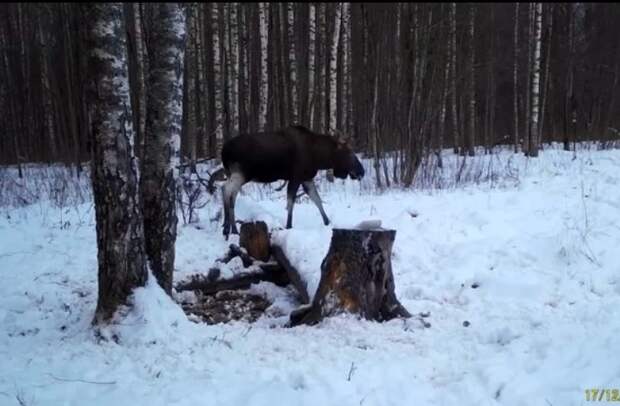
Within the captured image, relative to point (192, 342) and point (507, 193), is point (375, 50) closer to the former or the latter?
point (507, 193)

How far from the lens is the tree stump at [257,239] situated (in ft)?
24.1

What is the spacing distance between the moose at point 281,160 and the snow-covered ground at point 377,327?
1.20 feet

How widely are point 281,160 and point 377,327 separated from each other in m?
3.81

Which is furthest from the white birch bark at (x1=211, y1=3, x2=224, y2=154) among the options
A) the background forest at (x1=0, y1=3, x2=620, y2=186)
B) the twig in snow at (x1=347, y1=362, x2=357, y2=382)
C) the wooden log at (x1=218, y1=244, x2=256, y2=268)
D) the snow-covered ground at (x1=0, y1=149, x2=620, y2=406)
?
the twig in snow at (x1=347, y1=362, x2=357, y2=382)

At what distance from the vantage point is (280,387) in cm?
372

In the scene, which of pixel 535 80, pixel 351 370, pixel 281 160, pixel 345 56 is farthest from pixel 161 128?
pixel 535 80

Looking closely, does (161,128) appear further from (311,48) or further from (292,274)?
(311,48)

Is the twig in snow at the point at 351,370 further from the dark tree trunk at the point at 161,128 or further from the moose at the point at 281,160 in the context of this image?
the moose at the point at 281,160

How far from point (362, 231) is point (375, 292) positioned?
58cm

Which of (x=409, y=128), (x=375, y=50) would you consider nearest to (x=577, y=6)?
(x=375, y=50)

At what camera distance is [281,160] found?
816cm

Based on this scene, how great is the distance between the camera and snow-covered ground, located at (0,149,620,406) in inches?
146
